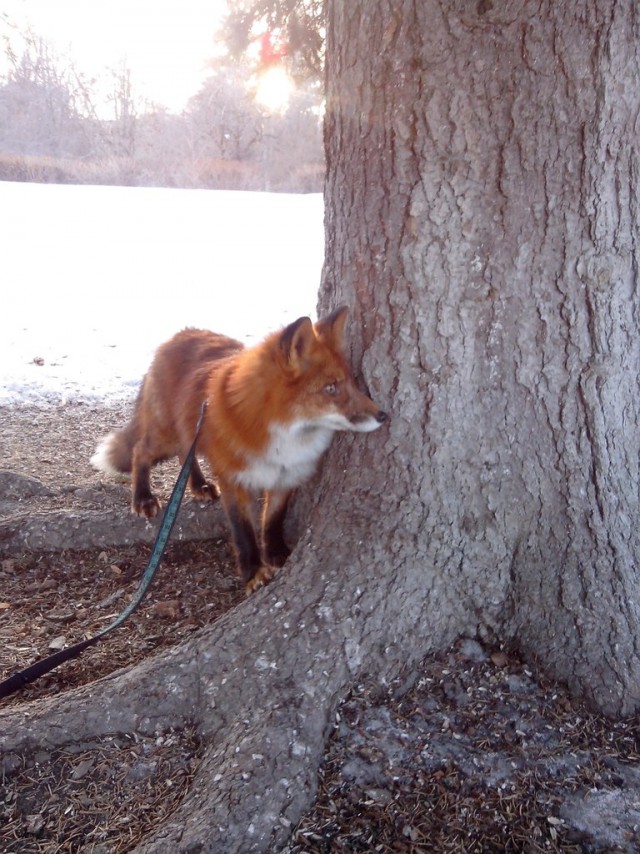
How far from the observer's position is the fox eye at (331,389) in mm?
2744

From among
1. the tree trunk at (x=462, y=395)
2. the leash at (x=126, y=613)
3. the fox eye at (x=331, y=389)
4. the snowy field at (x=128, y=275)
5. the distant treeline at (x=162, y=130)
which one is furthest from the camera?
the distant treeline at (x=162, y=130)

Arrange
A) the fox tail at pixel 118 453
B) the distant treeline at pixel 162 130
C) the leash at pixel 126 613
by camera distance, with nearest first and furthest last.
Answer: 1. the leash at pixel 126 613
2. the fox tail at pixel 118 453
3. the distant treeline at pixel 162 130

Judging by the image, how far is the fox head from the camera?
260 centimetres

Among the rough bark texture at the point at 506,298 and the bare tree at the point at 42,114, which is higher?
the bare tree at the point at 42,114

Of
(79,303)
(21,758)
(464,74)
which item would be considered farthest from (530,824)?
(79,303)

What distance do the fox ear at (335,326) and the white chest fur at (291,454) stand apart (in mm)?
399

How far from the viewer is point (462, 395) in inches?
96.4

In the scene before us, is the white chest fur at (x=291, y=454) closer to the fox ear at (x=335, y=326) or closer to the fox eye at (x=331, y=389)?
the fox eye at (x=331, y=389)

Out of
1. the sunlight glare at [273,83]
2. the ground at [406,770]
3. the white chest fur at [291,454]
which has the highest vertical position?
the sunlight glare at [273,83]

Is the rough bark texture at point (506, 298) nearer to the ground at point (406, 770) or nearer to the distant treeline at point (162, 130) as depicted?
the ground at point (406, 770)

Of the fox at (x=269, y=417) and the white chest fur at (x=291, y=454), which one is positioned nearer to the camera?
the fox at (x=269, y=417)

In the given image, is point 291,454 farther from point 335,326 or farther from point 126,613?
point 126,613

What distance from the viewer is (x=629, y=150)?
2266mm

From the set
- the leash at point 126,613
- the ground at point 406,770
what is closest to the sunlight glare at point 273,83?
the leash at point 126,613
